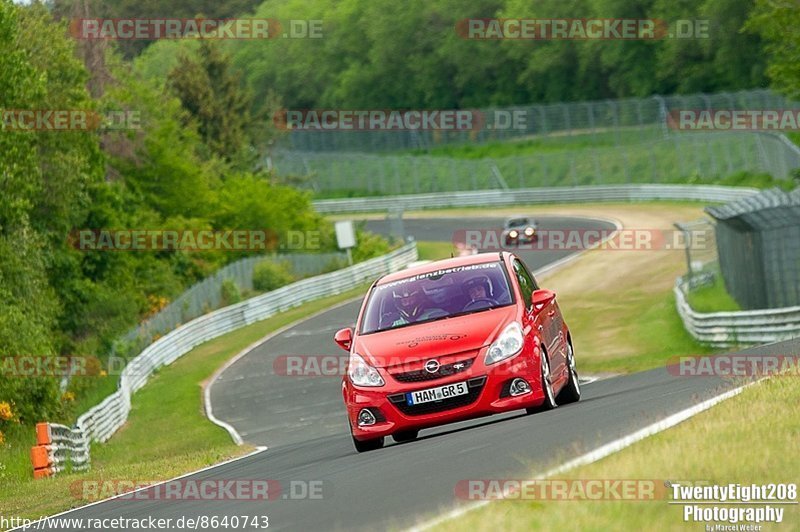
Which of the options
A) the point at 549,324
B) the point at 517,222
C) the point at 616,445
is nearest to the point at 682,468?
the point at 616,445

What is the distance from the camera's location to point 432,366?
13.2 meters

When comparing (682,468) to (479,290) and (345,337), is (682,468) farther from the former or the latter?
(345,337)

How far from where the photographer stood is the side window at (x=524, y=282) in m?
14.4

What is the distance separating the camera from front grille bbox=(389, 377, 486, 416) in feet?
43.3

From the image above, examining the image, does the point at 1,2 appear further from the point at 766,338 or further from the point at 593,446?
the point at 593,446

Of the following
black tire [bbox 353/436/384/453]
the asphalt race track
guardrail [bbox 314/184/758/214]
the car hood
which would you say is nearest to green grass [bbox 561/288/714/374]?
the asphalt race track

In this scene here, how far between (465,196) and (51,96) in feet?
135

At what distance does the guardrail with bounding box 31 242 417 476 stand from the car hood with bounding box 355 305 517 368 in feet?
26.8

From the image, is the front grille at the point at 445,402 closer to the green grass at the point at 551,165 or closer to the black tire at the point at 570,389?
the black tire at the point at 570,389

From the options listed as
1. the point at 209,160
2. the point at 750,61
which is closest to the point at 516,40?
the point at 750,61

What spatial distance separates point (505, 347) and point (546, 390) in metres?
0.73

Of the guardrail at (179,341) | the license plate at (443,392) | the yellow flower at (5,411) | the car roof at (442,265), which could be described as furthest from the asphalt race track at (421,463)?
the yellow flower at (5,411)

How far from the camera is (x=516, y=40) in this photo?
4432 inches

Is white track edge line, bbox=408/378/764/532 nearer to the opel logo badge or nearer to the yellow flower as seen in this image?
the opel logo badge
